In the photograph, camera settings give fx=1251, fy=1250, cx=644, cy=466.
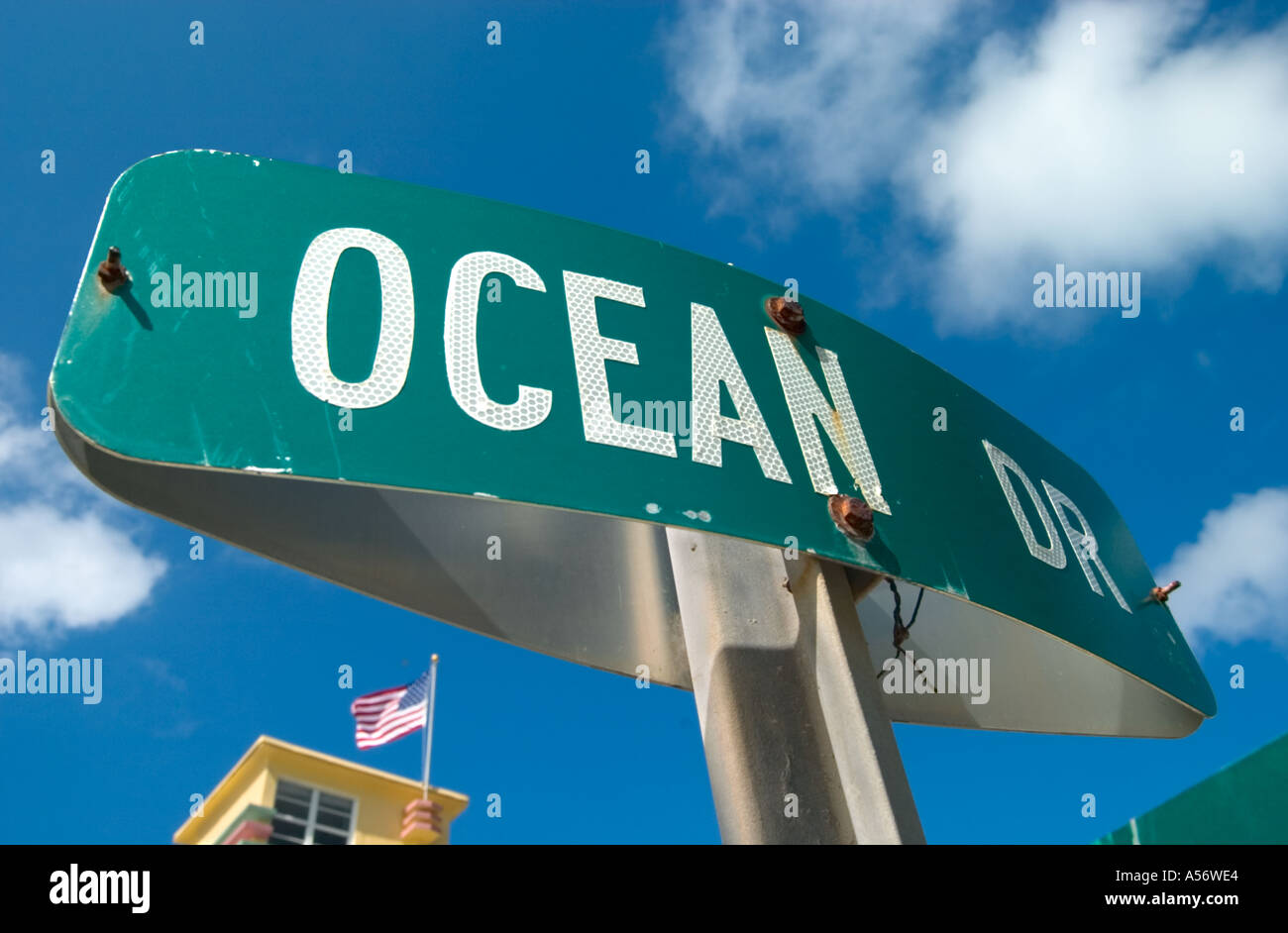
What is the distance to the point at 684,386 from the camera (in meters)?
3.06

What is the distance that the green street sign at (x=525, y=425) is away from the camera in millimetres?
2582

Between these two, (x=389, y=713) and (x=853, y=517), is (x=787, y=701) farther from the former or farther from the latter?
(x=389, y=713)

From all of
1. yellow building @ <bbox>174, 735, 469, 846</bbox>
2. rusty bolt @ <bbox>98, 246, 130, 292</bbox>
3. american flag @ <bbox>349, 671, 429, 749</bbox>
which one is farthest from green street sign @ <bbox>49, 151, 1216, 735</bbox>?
yellow building @ <bbox>174, 735, 469, 846</bbox>

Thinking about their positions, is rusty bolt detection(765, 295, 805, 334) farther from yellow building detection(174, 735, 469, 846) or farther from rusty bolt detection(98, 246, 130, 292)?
yellow building detection(174, 735, 469, 846)

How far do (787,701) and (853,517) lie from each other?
1.94ft

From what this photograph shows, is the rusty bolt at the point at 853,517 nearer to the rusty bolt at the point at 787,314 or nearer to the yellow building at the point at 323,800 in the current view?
the rusty bolt at the point at 787,314

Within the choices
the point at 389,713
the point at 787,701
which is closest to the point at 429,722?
the point at 389,713

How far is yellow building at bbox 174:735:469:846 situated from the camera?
13.7m

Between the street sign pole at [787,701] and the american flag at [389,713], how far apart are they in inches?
364

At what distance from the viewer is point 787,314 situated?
338 cm

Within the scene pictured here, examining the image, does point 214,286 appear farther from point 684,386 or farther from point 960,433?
point 960,433

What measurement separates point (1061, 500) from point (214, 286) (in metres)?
2.64
